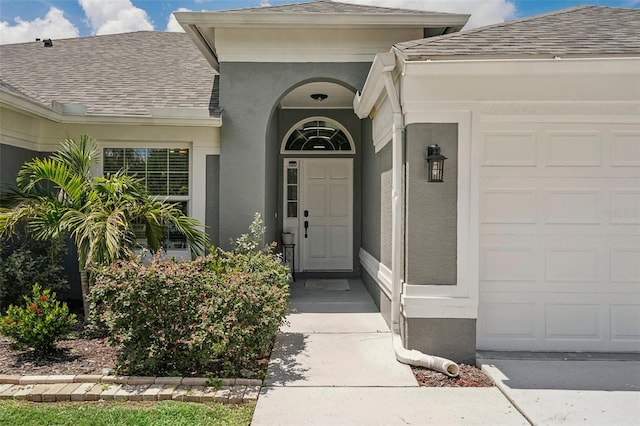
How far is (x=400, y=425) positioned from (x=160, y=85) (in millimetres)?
6825

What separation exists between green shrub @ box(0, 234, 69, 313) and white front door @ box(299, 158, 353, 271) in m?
4.66

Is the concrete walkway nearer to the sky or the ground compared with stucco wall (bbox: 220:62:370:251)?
nearer to the ground

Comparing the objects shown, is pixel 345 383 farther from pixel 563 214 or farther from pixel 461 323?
pixel 563 214

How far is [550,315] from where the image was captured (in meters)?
4.63

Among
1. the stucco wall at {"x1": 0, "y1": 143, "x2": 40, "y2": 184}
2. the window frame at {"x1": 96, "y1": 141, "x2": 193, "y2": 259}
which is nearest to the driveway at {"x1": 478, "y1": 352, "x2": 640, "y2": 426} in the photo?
the window frame at {"x1": 96, "y1": 141, "x2": 193, "y2": 259}

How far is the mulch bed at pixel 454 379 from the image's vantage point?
155 inches

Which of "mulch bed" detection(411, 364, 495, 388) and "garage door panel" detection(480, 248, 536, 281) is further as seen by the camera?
"garage door panel" detection(480, 248, 536, 281)

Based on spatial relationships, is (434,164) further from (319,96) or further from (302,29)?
(319,96)

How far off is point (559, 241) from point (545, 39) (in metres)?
2.18

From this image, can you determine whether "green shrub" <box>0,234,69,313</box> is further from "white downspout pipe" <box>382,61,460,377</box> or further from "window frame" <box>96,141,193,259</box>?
"white downspout pipe" <box>382,61,460,377</box>

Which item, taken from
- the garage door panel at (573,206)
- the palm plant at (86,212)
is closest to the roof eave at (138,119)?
the palm plant at (86,212)

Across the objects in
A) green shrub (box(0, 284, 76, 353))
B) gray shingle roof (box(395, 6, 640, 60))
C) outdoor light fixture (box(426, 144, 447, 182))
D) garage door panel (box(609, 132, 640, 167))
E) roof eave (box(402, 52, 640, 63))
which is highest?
gray shingle roof (box(395, 6, 640, 60))

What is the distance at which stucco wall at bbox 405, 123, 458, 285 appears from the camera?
4.42 m

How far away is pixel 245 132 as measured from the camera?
22.3ft
